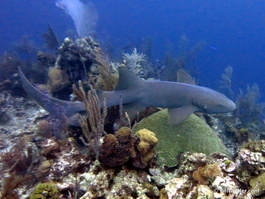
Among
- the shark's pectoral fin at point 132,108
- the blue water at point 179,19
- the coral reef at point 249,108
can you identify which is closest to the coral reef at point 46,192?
the shark's pectoral fin at point 132,108

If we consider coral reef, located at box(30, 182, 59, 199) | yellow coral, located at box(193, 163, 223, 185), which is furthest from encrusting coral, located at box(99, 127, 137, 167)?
yellow coral, located at box(193, 163, 223, 185)

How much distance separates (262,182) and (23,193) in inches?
149

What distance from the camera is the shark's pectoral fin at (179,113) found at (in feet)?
16.5

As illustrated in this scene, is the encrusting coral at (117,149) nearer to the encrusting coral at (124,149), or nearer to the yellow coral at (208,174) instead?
the encrusting coral at (124,149)

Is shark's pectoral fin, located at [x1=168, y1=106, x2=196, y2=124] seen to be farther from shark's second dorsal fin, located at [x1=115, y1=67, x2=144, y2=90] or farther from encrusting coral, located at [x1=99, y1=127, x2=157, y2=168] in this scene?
encrusting coral, located at [x1=99, y1=127, x2=157, y2=168]

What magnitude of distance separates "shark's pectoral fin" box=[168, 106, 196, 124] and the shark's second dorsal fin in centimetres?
118

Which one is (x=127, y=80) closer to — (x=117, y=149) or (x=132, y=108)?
(x=132, y=108)

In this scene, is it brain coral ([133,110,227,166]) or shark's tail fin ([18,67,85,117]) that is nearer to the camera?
brain coral ([133,110,227,166])

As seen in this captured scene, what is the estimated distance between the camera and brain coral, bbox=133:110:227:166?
15.1 feet

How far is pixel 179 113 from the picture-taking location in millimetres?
5207

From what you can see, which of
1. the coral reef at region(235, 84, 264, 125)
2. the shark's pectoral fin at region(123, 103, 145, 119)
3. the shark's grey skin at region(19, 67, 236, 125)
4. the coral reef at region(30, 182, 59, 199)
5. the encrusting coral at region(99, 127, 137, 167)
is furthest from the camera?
the coral reef at region(235, 84, 264, 125)

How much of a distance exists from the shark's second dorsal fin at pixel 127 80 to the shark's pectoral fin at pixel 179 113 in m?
1.18

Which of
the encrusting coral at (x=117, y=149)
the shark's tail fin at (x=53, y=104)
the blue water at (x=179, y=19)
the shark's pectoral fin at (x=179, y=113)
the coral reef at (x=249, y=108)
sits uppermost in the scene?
the blue water at (x=179, y=19)

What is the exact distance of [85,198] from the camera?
304 centimetres
